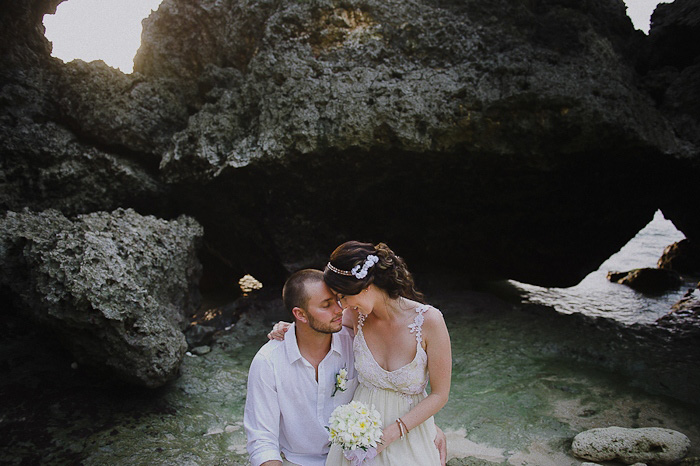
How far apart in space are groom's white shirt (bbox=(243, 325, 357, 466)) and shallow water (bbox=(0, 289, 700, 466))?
1.21 meters

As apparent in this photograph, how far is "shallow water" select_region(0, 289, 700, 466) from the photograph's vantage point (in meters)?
3.52

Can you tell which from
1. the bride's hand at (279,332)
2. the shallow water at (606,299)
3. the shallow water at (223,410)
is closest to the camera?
the bride's hand at (279,332)

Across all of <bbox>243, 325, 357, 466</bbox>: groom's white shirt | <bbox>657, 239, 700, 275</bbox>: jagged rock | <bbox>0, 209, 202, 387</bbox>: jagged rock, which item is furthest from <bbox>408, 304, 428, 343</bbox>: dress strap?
<bbox>657, 239, 700, 275</bbox>: jagged rock

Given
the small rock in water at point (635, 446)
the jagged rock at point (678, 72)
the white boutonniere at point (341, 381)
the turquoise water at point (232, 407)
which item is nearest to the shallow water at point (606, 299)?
the jagged rock at point (678, 72)

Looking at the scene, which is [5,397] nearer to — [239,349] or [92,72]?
[239,349]

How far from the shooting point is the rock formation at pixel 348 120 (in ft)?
16.9

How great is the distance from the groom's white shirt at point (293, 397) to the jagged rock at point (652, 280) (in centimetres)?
891

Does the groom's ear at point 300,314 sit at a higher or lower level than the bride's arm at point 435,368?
higher

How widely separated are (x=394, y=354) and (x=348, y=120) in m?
3.30

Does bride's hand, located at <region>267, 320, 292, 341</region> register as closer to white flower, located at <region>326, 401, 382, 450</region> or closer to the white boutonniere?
the white boutonniere

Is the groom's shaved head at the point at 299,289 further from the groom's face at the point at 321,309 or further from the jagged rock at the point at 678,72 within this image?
the jagged rock at the point at 678,72

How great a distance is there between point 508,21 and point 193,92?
4.21m

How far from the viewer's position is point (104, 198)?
571 cm

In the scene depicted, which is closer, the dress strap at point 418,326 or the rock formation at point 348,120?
the dress strap at point 418,326
